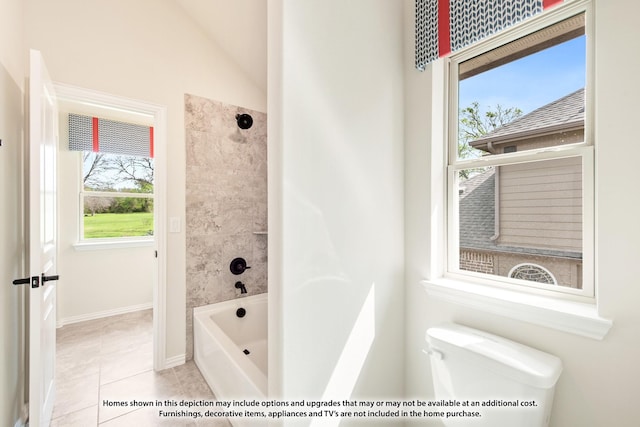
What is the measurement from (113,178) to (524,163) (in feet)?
14.4

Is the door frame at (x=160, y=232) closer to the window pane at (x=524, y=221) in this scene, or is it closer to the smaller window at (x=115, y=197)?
the smaller window at (x=115, y=197)

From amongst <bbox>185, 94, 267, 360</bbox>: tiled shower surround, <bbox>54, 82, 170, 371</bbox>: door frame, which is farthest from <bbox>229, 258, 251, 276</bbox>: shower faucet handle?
<bbox>54, 82, 170, 371</bbox>: door frame

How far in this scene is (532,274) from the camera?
→ 119 cm

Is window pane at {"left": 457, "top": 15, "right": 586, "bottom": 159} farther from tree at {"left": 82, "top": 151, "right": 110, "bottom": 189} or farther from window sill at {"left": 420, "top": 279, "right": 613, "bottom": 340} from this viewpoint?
tree at {"left": 82, "top": 151, "right": 110, "bottom": 189}

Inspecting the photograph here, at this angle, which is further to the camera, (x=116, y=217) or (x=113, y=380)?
(x=116, y=217)

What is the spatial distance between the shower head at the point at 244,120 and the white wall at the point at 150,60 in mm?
152

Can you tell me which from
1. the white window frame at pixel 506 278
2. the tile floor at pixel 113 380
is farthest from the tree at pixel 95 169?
the white window frame at pixel 506 278

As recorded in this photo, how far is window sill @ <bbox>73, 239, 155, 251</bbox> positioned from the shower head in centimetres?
180

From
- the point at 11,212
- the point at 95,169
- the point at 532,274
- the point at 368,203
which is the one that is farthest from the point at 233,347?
the point at 95,169

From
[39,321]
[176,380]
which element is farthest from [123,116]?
[176,380]

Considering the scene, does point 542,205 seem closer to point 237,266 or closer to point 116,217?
point 237,266

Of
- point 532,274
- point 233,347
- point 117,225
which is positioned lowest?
point 233,347

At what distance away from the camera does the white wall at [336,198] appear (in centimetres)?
108

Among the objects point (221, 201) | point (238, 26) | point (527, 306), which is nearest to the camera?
point (527, 306)
